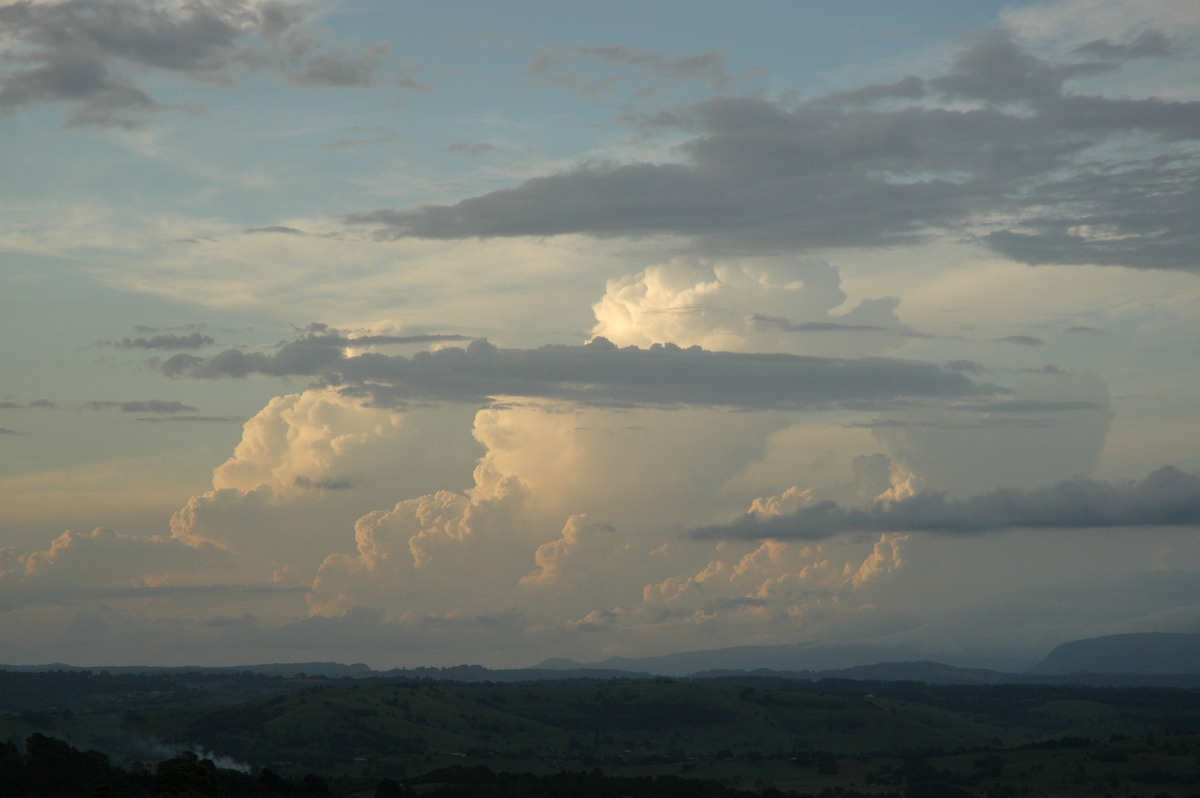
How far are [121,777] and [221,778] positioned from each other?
15.2m

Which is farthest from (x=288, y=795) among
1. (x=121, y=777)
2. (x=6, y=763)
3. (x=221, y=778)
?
(x=6, y=763)

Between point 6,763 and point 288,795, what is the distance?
42.4 meters

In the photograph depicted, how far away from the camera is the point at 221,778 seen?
19250 cm

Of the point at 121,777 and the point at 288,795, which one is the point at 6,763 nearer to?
the point at 121,777

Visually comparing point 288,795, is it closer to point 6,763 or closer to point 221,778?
point 221,778

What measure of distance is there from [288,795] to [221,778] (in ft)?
35.4

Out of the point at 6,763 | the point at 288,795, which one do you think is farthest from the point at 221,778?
the point at 6,763

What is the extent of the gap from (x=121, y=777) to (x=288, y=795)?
83.4 feet

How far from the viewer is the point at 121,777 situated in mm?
191375

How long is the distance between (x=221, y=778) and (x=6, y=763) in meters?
32.0

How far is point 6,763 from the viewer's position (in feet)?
619

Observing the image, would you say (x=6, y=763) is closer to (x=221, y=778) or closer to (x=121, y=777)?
(x=121, y=777)

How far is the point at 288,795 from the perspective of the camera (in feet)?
643
